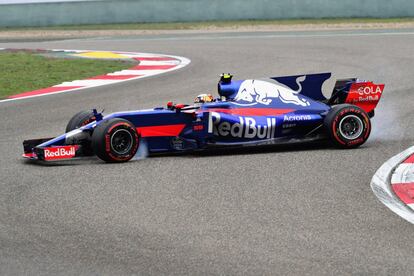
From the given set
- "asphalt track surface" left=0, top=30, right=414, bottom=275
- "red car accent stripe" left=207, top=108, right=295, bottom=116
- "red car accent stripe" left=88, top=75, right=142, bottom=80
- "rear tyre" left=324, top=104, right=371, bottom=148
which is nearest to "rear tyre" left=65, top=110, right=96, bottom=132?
"asphalt track surface" left=0, top=30, right=414, bottom=275

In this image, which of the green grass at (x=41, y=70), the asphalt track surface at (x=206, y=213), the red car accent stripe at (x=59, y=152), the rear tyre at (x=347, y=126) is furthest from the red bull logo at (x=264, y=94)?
the green grass at (x=41, y=70)

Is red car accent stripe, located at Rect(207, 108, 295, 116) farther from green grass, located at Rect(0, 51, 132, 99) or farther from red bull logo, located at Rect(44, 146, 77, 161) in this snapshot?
green grass, located at Rect(0, 51, 132, 99)

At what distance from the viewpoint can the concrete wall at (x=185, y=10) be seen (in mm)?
30688

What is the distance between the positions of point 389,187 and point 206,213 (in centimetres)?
172

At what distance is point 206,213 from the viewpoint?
21.4ft

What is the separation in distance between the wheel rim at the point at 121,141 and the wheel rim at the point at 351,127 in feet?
7.16

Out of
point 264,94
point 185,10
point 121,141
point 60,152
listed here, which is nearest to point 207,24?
point 185,10

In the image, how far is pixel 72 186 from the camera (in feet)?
24.7

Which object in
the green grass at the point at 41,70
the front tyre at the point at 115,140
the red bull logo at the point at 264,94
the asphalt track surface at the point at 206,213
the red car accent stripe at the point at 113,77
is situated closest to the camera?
the asphalt track surface at the point at 206,213

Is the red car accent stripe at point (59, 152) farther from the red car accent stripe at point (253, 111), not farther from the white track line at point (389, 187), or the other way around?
the white track line at point (389, 187)

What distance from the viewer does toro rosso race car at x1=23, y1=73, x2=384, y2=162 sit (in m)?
8.60

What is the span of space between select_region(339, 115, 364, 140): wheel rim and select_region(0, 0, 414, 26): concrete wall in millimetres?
21952

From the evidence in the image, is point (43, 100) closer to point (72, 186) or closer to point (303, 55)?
point (72, 186)

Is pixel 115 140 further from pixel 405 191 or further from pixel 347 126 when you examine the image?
pixel 405 191
